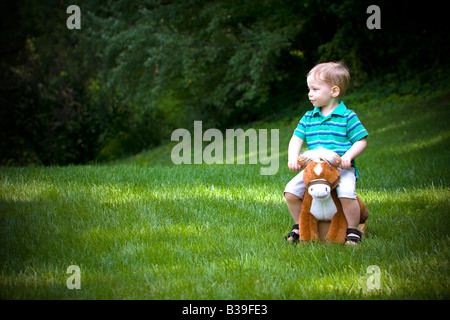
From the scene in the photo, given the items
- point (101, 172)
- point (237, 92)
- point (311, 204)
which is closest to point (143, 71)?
point (237, 92)

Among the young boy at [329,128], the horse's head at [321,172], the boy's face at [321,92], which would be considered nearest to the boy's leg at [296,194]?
the young boy at [329,128]

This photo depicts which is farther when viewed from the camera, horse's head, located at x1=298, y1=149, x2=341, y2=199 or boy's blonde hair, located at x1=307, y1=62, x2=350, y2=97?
boy's blonde hair, located at x1=307, y1=62, x2=350, y2=97

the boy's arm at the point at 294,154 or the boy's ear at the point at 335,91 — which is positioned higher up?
the boy's ear at the point at 335,91

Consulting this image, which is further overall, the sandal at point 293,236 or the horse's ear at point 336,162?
the sandal at point 293,236

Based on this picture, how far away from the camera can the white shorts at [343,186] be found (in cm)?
331

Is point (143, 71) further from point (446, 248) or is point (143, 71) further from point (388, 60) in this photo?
point (446, 248)

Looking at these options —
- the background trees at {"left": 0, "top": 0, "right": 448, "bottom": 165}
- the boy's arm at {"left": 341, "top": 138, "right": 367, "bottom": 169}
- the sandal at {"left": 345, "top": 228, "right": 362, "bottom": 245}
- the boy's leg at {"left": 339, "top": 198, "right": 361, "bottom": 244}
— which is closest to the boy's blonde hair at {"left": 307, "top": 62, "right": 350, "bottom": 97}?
the boy's arm at {"left": 341, "top": 138, "right": 367, "bottom": 169}

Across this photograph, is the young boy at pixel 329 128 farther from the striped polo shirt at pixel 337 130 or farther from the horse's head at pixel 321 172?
the horse's head at pixel 321 172

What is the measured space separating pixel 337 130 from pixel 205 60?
14.1m

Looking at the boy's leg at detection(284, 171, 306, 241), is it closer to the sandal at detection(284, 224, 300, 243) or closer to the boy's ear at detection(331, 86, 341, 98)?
the sandal at detection(284, 224, 300, 243)

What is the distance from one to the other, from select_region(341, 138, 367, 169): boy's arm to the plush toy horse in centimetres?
4

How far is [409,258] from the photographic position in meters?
3.01

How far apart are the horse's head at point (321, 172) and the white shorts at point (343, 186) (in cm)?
6

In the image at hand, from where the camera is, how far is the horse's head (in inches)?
127
